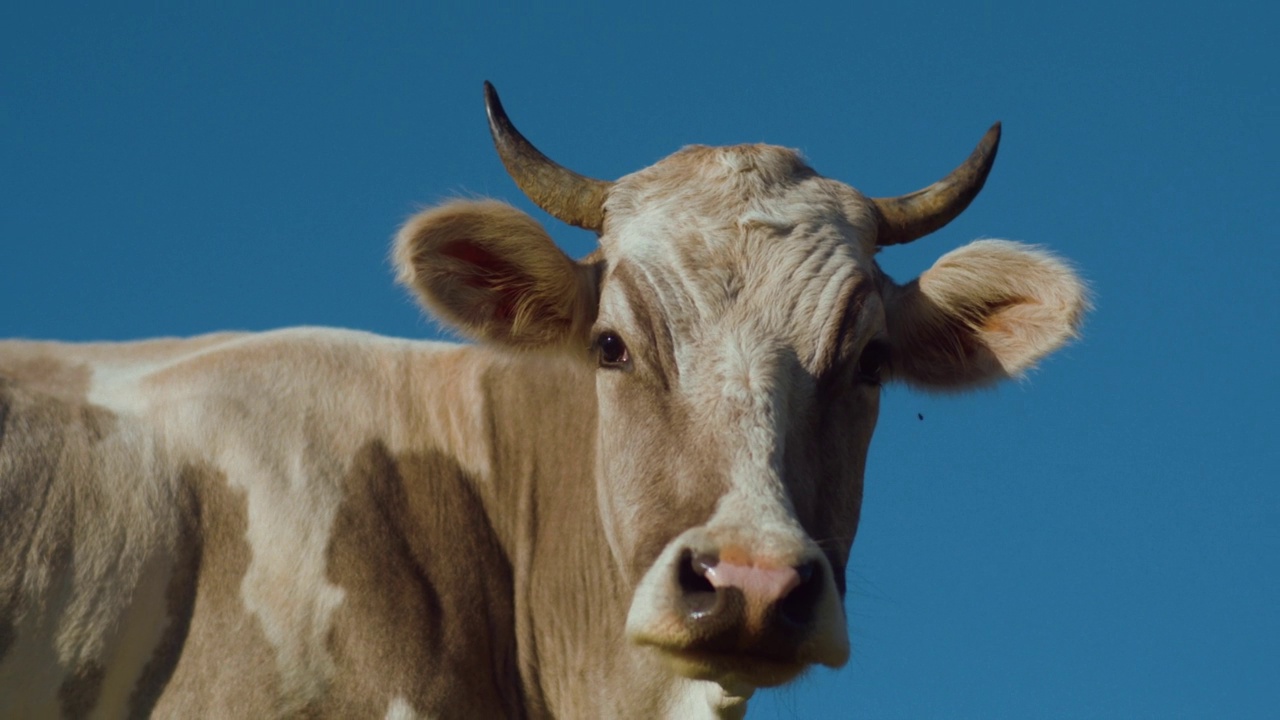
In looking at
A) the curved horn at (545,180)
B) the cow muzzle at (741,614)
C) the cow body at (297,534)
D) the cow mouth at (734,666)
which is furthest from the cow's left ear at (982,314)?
the cow mouth at (734,666)

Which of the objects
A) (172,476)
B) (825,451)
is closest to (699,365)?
(825,451)

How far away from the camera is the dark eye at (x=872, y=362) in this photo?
635 cm

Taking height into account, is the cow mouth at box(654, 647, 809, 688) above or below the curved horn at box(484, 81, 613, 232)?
below

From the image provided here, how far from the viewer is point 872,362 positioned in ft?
21.0

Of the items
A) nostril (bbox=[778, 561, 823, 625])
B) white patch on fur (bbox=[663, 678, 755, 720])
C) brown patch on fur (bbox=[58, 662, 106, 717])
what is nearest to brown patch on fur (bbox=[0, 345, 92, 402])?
brown patch on fur (bbox=[58, 662, 106, 717])

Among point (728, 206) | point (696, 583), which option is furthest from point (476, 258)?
point (696, 583)

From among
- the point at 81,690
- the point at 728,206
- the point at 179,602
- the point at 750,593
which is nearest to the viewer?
the point at 750,593

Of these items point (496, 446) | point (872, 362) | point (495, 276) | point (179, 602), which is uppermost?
point (495, 276)

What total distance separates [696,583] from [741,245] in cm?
173

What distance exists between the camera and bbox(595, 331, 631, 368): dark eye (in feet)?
20.7

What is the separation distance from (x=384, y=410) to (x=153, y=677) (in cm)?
157

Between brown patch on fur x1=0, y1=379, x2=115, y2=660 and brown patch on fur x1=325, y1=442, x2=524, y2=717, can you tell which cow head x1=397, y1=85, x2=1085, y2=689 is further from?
brown patch on fur x1=0, y1=379, x2=115, y2=660

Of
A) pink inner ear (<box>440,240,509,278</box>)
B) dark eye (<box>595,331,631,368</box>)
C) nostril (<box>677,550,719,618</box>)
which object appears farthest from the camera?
pink inner ear (<box>440,240,509,278</box>)

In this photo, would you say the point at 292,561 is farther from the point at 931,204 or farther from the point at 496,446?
the point at 931,204
